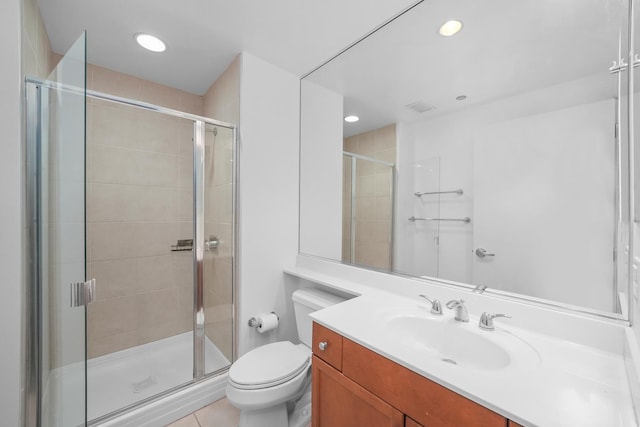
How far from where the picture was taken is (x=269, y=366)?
4.45ft

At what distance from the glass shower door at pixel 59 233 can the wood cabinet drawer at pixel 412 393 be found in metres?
0.99

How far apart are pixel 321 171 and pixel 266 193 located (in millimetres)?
460

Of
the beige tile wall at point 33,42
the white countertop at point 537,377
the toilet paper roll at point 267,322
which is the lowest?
the toilet paper roll at point 267,322

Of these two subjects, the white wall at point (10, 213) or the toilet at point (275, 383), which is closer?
the white wall at point (10, 213)

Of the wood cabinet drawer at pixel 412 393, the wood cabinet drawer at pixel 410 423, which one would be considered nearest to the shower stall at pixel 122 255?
the wood cabinet drawer at pixel 412 393

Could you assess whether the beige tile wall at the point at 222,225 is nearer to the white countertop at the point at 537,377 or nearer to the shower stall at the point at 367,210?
the shower stall at the point at 367,210

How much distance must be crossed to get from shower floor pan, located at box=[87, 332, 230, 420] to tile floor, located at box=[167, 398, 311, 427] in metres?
0.22

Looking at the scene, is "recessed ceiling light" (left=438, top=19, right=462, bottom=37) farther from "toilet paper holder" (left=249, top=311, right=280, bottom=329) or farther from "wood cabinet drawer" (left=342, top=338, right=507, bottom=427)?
"toilet paper holder" (left=249, top=311, right=280, bottom=329)

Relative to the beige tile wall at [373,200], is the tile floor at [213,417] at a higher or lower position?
lower

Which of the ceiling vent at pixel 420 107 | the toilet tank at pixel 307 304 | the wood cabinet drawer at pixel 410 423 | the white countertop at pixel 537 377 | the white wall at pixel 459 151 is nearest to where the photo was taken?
the white countertop at pixel 537 377

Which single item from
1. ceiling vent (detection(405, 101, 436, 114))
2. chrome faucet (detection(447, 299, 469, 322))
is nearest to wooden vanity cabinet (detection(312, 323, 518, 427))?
chrome faucet (detection(447, 299, 469, 322))

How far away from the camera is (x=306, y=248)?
6.63ft

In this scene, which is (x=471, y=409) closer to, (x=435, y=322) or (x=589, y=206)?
(x=435, y=322)

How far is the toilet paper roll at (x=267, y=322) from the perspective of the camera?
68.4 inches
